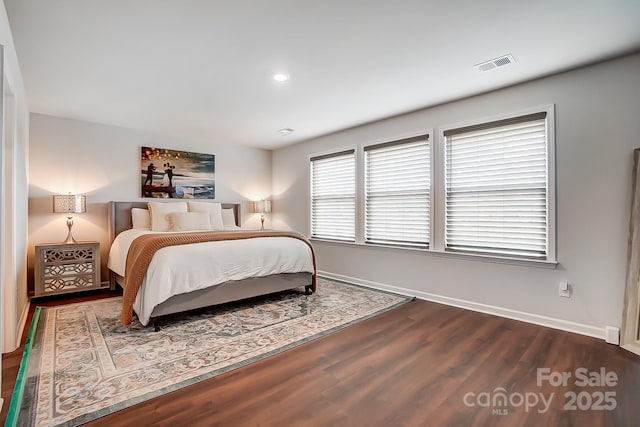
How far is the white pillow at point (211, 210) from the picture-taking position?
4.89m

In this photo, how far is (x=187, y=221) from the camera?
4363 millimetres

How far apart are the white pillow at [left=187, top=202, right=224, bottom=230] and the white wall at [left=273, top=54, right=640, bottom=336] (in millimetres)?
3386

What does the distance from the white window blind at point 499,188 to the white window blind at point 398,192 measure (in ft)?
1.03

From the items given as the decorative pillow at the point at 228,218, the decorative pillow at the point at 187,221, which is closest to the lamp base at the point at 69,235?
the decorative pillow at the point at 187,221

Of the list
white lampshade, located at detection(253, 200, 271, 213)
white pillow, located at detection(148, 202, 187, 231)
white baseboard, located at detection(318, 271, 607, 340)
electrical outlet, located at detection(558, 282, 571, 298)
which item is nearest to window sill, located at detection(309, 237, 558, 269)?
electrical outlet, located at detection(558, 282, 571, 298)

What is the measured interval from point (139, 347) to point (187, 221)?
2.18 m

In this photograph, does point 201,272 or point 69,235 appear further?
point 69,235

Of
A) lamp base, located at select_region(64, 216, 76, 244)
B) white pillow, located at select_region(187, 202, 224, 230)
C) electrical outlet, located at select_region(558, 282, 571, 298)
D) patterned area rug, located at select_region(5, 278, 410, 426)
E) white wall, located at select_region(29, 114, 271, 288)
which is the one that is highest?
white wall, located at select_region(29, 114, 271, 288)

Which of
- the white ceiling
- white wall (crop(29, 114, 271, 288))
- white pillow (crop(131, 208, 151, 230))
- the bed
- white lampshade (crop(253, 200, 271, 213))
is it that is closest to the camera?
the white ceiling

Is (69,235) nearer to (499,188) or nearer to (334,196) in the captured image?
(334,196)

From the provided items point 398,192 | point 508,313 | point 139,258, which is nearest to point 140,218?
point 139,258

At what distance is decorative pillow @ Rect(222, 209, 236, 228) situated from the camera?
535 centimetres

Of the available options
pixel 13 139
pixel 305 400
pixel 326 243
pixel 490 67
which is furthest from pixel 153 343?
pixel 490 67

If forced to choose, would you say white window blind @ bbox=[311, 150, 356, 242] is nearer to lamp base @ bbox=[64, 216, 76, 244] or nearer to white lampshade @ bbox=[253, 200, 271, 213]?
white lampshade @ bbox=[253, 200, 271, 213]
